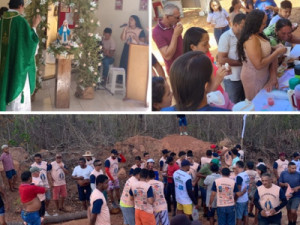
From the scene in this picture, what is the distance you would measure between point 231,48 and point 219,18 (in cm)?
40

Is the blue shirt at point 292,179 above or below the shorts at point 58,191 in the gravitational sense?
above

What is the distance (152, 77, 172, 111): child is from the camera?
7.02 metres

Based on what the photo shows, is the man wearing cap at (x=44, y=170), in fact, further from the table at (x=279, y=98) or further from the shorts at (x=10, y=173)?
the table at (x=279, y=98)

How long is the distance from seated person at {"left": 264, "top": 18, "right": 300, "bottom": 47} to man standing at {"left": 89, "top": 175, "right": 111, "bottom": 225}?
2.55m

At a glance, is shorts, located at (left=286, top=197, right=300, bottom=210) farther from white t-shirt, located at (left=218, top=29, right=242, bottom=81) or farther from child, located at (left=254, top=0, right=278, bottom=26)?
child, located at (left=254, top=0, right=278, bottom=26)

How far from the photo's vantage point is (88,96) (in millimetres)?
8453

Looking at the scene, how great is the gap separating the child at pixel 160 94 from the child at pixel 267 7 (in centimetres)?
142

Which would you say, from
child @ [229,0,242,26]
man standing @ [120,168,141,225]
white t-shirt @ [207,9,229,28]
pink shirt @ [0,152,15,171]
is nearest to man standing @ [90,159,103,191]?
man standing @ [120,168,141,225]

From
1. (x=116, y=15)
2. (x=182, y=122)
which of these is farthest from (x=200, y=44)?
(x=182, y=122)

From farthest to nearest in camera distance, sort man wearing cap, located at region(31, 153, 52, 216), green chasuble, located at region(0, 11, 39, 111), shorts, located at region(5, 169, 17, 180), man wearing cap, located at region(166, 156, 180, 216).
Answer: shorts, located at region(5, 169, 17, 180)
man wearing cap, located at region(166, 156, 180, 216)
man wearing cap, located at region(31, 153, 52, 216)
green chasuble, located at region(0, 11, 39, 111)

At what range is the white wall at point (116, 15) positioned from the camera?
8.48 metres

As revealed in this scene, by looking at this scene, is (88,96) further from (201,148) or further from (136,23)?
(201,148)

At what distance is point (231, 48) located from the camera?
6.87 meters

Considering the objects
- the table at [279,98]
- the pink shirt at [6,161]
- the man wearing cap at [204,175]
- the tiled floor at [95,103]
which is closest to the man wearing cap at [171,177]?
the man wearing cap at [204,175]
